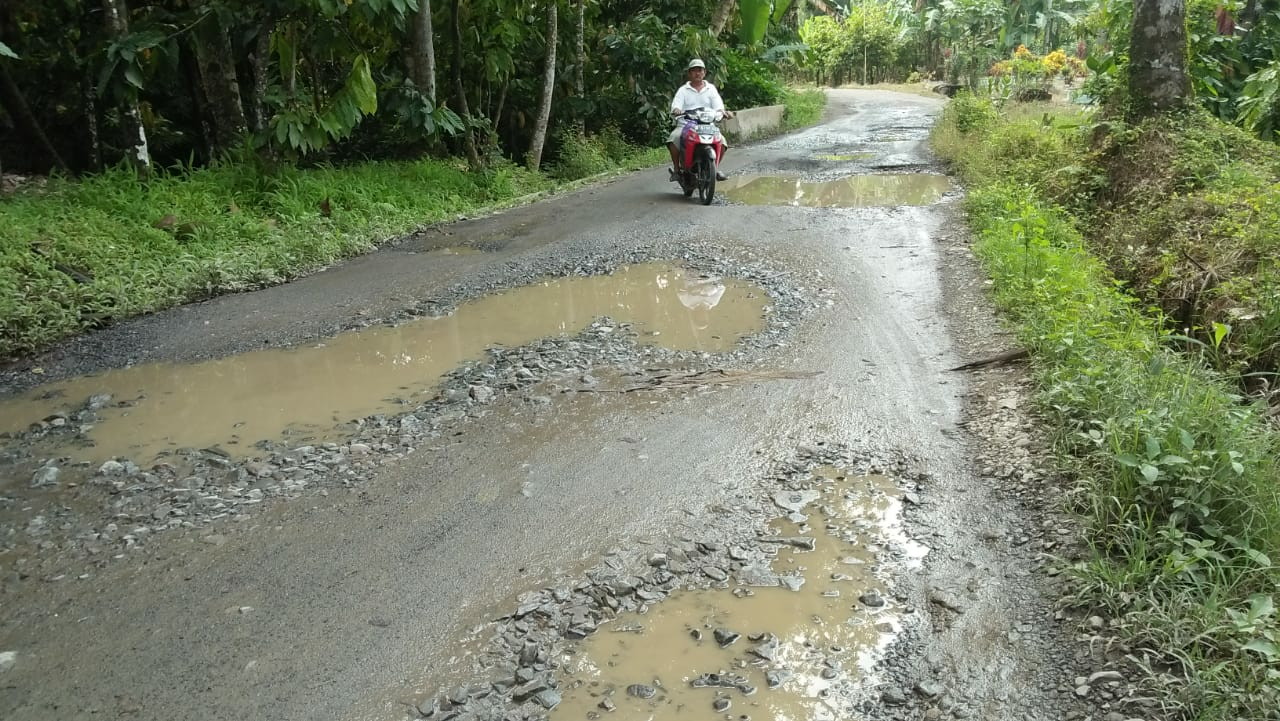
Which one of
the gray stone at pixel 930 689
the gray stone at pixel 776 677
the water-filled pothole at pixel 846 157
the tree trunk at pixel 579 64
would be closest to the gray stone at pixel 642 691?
the gray stone at pixel 776 677

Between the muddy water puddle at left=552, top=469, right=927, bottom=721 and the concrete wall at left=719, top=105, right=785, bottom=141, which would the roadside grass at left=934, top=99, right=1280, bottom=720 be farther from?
the concrete wall at left=719, top=105, right=785, bottom=141

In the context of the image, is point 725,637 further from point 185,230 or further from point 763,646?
point 185,230

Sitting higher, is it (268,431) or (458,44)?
(458,44)

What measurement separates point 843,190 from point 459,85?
5333mm

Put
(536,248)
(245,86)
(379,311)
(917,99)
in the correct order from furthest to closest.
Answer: (917,99), (245,86), (536,248), (379,311)

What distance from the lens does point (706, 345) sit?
17.4 ft

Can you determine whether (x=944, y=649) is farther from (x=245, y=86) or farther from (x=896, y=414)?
(x=245, y=86)

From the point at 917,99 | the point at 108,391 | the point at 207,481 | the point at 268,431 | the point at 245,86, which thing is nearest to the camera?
the point at 207,481

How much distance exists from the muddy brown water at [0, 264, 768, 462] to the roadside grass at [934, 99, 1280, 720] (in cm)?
194

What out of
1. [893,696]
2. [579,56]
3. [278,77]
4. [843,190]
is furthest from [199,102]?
[893,696]

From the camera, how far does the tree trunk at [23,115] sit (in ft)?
30.7

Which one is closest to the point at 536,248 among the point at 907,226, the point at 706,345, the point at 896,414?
the point at 706,345

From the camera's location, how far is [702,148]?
387 inches

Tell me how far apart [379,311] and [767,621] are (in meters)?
4.20
